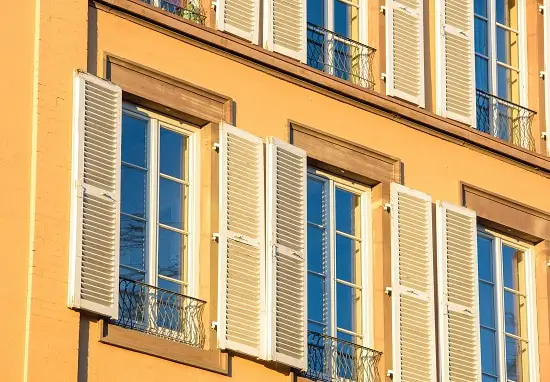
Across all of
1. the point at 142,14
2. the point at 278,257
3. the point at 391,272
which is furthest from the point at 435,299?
the point at 142,14

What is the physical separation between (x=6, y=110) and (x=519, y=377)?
21.4ft

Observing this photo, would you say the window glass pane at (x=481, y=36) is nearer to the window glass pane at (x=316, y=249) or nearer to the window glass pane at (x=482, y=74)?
the window glass pane at (x=482, y=74)

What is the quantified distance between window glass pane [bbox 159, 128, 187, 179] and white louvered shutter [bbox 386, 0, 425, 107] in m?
2.77

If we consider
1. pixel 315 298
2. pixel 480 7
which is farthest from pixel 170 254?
pixel 480 7

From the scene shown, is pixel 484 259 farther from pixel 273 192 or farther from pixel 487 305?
pixel 273 192

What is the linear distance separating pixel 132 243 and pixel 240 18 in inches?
105

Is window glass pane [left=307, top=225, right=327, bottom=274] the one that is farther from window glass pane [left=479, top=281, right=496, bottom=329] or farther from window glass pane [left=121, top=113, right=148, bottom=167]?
window glass pane [left=479, top=281, right=496, bottom=329]

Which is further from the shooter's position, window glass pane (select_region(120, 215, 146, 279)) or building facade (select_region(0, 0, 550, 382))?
window glass pane (select_region(120, 215, 146, 279))

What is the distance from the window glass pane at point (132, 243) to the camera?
70.8ft

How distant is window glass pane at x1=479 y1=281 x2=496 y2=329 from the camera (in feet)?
80.9

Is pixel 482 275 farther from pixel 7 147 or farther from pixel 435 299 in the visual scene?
pixel 7 147

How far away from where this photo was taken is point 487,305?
2477 cm

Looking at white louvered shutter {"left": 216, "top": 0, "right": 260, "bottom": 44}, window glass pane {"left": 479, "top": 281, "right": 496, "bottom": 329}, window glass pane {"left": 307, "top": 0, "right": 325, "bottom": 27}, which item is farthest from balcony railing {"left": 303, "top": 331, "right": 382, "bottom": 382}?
window glass pane {"left": 307, "top": 0, "right": 325, "bottom": 27}

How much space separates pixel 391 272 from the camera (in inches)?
930
